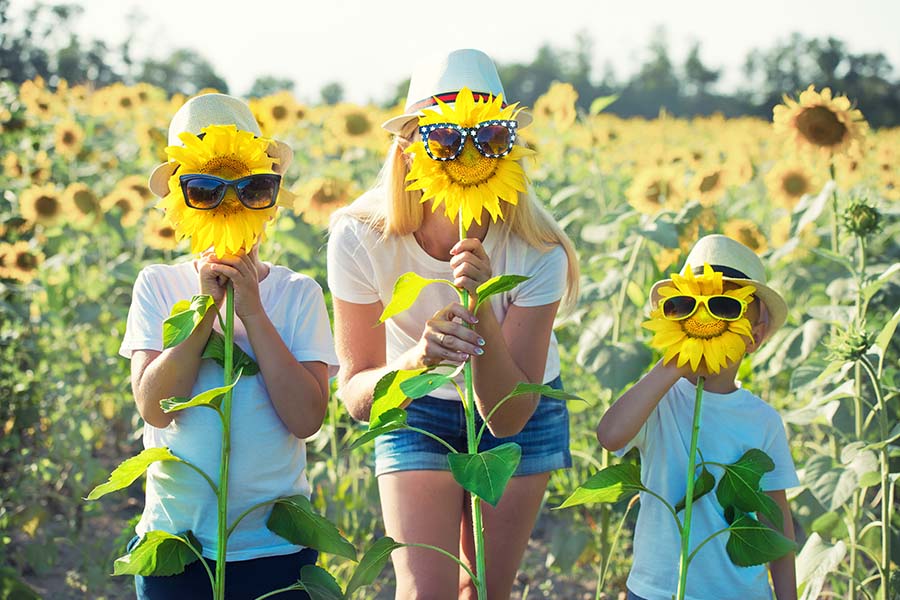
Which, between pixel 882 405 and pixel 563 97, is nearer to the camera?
pixel 882 405

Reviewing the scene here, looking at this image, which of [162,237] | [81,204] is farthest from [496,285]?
[81,204]

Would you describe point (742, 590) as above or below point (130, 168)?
below

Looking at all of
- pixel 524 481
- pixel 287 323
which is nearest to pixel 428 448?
pixel 524 481

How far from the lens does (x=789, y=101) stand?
3.49 meters

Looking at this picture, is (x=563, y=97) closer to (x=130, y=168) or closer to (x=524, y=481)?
(x=130, y=168)

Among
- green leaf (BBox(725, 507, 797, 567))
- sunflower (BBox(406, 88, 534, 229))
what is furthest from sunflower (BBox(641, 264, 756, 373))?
sunflower (BBox(406, 88, 534, 229))

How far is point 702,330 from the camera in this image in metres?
1.95

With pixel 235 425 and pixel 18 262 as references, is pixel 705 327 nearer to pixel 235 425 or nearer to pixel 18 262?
pixel 235 425

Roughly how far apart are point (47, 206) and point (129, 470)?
349 centimetres

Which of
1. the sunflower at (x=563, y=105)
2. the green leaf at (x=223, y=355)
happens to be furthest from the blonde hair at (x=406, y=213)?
the sunflower at (x=563, y=105)

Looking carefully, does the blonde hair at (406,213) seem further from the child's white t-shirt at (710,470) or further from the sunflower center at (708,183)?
the sunflower center at (708,183)

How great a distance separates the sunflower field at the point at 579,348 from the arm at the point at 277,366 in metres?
0.46

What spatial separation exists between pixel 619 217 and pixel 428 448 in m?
1.41

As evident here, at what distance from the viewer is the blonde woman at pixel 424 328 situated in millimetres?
2266
